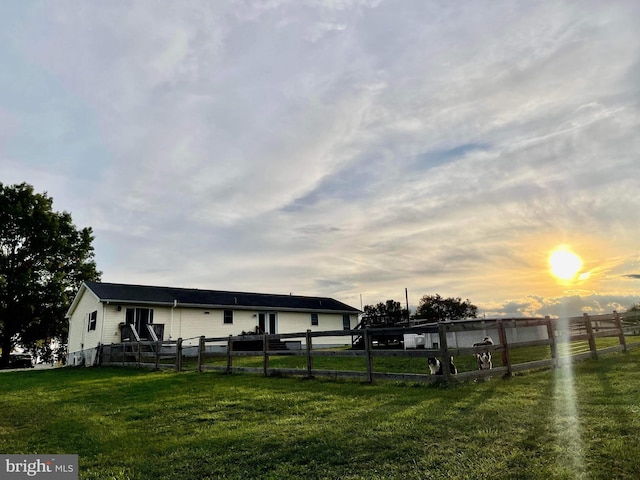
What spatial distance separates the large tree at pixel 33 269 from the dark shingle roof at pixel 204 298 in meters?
9.30

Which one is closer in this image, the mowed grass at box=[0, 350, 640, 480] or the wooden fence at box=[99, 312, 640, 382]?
the mowed grass at box=[0, 350, 640, 480]

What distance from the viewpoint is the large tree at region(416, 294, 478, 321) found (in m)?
61.1

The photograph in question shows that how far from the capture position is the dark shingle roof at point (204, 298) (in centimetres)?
2361

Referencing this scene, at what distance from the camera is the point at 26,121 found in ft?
41.1

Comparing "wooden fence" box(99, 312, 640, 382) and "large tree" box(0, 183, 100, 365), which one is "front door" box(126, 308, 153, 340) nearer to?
"wooden fence" box(99, 312, 640, 382)

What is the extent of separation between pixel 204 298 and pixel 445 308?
4472 centimetres

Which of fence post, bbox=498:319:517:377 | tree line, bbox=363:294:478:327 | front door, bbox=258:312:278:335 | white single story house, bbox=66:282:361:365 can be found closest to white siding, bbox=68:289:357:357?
white single story house, bbox=66:282:361:365

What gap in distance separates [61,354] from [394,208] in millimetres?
34097

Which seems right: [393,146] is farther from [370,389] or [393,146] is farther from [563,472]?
[563,472]

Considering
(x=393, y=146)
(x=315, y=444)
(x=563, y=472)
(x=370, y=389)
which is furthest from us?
(x=393, y=146)

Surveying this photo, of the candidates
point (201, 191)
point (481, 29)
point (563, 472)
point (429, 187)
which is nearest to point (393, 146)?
point (429, 187)

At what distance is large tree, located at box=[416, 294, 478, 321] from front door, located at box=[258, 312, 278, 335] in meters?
37.4

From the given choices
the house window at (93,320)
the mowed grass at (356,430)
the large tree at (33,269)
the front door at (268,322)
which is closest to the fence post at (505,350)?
the mowed grass at (356,430)

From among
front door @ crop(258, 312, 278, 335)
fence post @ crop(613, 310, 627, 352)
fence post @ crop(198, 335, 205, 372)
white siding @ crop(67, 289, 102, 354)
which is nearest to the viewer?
fence post @ crop(613, 310, 627, 352)
